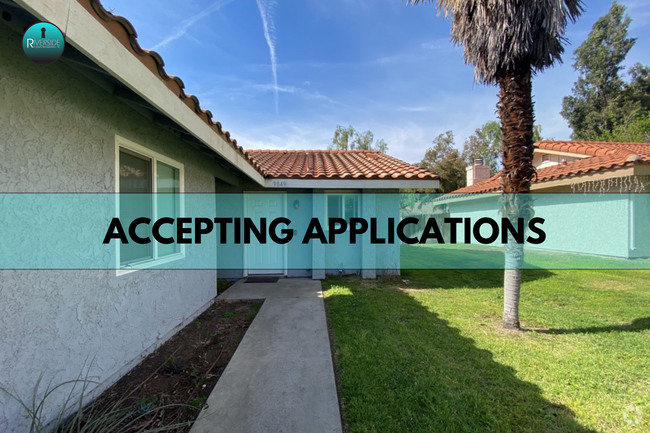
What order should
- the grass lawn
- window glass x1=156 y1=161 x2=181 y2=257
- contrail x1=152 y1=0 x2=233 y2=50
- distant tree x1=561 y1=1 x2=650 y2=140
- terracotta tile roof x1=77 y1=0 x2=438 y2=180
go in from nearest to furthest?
terracotta tile roof x1=77 y1=0 x2=438 y2=180, the grass lawn, window glass x1=156 y1=161 x2=181 y2=257, contrail x1=152 y1=0 x2=233 y2=50, distant tree x1=561 y1=1 x2=650 y2=140

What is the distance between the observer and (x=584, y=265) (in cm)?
1088

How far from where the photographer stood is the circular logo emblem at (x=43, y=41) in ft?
5.89

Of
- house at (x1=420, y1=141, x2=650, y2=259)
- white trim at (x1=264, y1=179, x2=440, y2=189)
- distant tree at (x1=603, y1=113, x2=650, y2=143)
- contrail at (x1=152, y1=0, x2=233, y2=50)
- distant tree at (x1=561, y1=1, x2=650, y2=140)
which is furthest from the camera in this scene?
distant tree at (x1=561, y1=1, x2=650, y2=140)

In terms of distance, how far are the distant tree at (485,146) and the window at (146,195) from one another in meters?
41.4

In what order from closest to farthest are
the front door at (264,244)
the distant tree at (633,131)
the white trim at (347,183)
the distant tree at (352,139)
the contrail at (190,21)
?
the contrail at (190,21) < the white trim at (347,183) < the front door at (264,244) < the distant tree at (633,131) < the distant tree at (352,139)

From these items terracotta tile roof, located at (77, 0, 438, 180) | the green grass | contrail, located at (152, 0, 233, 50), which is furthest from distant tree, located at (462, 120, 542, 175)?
contrail, located at (152, 0, 233, 50)

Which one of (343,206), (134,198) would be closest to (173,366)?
(134,198)

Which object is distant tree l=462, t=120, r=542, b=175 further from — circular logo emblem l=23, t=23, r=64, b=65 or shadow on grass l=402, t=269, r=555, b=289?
circular logo emblem l=23, t=23, r=64, b=65

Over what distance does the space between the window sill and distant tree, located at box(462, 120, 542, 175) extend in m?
41.6

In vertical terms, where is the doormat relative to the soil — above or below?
above

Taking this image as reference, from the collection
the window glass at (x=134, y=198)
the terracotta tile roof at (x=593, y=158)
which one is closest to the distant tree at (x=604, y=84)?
the terracotta tile roof at (x=593, y=158)

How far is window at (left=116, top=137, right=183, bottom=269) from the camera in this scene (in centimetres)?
398

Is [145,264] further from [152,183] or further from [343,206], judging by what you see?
[343,206]

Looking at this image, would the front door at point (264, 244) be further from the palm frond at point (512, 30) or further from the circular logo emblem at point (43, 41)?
the circular logo emblem at point (43, 41)
